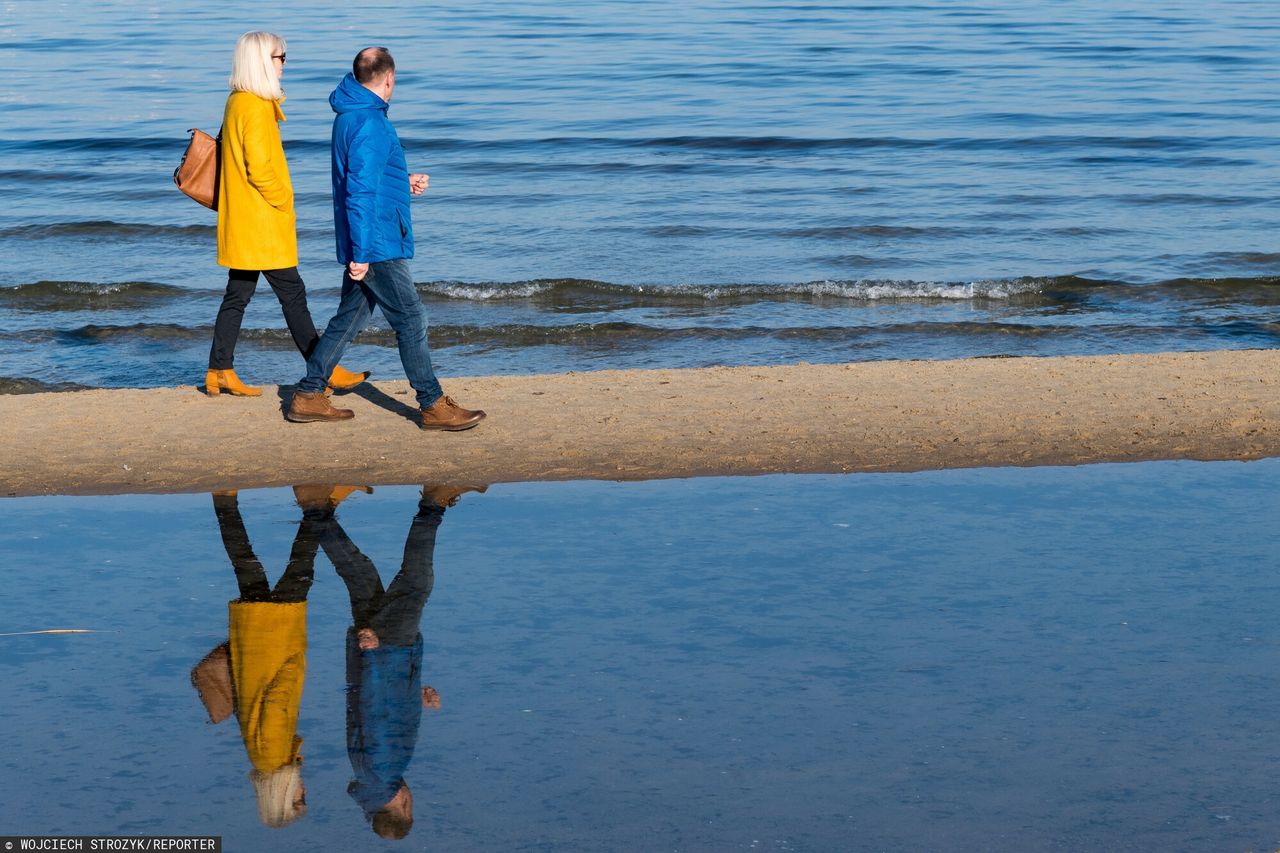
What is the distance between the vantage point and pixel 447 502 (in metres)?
6.20

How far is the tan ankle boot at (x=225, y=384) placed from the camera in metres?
7.89

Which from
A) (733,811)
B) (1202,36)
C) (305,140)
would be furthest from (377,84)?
(1202,36)

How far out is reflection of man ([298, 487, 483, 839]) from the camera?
3.92 metres

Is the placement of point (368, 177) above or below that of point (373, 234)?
above

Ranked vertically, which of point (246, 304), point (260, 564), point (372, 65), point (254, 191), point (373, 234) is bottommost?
point (260, 564)

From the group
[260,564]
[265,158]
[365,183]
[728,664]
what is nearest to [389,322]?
[365,183]

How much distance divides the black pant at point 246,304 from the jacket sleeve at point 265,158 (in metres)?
0.35

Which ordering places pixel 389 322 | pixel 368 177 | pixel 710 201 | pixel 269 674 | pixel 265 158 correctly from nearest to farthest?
1. pixel 269 674
2. pixel 368 177
3. pixel 389 322
4. pixel 265 158
5. pixel 710 201

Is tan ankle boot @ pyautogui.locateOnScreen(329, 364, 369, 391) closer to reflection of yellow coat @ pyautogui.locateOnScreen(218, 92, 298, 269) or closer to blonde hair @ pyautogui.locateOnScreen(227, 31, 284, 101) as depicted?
reflection of yellow coat @ pyautogui.locateOnScreen(218, 92, 298, 269)

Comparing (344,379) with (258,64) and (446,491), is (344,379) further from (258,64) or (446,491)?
(446,491)

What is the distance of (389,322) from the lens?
7.05 metres

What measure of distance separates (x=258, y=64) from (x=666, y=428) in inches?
92.5

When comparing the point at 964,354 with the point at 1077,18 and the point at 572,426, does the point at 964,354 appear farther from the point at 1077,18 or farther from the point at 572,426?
the point at 1077,18

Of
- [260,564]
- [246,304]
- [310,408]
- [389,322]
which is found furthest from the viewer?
[246,304]
